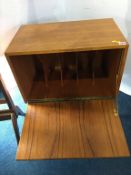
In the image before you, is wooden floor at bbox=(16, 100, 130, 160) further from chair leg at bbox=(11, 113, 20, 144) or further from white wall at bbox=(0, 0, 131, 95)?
white wall at bbox=(0, 0, 131, 95)

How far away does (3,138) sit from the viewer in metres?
1.48

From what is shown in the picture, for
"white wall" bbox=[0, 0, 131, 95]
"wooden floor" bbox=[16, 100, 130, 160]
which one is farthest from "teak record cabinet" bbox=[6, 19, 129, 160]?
"white wall" bbox=[0, 0, 131, 95]

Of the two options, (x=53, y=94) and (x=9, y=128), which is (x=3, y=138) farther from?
(x=53, y=94)

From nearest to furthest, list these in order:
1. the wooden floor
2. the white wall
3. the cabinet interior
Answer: the wooden floor < the cabinet interior < the white wall

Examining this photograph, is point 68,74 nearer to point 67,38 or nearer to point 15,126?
point 67,38

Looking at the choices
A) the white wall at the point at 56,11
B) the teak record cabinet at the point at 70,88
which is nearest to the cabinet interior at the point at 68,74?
the teak record cabinet at the point at 70,88

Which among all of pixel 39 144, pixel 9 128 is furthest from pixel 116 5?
pixel 9 128

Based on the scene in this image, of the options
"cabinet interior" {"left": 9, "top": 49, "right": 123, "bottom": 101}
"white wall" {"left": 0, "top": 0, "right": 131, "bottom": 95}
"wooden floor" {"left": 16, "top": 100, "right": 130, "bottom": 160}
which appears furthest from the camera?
"white wall" {"left": 0, "top": 0, "right": 131, "bottom": 95}

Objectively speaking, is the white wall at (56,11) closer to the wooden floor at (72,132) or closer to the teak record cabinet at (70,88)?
the teak record cabinet at (70,88)

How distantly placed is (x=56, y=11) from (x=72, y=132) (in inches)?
31.1

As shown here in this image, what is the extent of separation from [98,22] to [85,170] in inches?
36.1

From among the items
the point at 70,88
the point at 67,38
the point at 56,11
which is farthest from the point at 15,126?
the point at 56,11

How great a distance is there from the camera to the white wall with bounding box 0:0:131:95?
121 centimetres

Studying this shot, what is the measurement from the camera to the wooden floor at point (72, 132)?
790 mm
